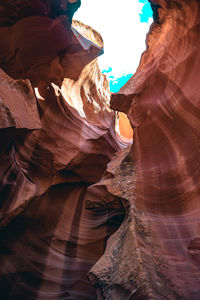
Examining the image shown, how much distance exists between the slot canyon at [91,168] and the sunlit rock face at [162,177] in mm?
27

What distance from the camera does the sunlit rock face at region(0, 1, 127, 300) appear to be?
7.97 m

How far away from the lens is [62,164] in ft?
32.0

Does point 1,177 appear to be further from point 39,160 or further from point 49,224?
point 49,224

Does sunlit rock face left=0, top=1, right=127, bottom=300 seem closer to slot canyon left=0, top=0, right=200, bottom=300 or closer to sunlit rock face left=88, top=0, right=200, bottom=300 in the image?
slot canyon left=0, top=0, right=200, bottom=300

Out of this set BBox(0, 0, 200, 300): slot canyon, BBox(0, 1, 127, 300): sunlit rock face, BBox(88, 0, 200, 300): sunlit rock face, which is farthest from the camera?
BBox(0, 1, 127, 300): sunlit rock face

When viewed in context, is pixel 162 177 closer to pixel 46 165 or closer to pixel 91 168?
pixel 91 168

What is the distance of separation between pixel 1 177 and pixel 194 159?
613 centimetres

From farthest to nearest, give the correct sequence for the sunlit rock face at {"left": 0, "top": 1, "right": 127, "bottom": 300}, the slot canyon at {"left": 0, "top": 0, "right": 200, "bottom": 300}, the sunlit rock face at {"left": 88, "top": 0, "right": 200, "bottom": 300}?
the sunlit rock face at {"left": 0, "top": 1, "right": 127, "bottom": 300}, the slot canyon at {"left": 0, "top": 0, "right": 200, "bottom": 300}, the sunlit rock face at {"left": 88, "top": 0, "right": 200, "bottom": 300}

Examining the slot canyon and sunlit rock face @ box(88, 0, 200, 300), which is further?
the slot canyon

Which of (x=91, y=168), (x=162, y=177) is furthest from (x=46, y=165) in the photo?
(x=162, y=177)

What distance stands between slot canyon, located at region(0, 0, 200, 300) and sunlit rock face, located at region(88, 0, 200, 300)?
3 centimetres

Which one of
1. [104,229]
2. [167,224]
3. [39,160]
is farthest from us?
[39,160]

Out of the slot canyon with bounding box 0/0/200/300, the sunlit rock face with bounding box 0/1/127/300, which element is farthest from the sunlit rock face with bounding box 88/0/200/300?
the sunlit rock face with bounding box 0/1/127/300

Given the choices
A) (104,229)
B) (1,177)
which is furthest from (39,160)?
(104,229)
